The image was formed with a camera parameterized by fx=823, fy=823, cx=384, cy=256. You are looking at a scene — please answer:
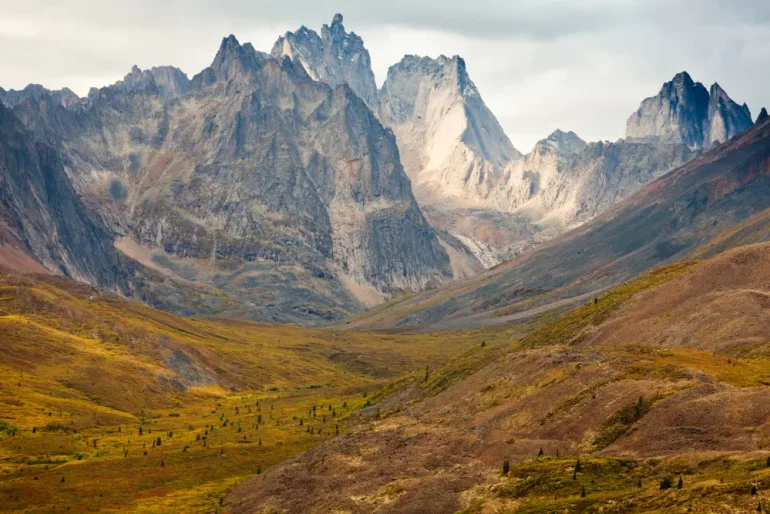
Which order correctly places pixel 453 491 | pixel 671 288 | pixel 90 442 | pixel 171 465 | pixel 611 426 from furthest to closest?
pixel 671 288
pixel 90 442
pixel 171 465
pixel 611 426
pixel 453 491

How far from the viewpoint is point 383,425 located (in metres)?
130

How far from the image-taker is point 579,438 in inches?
3661

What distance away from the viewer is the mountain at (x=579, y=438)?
7081 cm

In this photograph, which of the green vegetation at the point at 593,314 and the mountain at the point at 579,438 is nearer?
the mountain at the point at 579,438

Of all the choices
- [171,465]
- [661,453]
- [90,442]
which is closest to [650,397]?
[661,453]

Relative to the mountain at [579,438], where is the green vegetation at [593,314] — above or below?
Result: above

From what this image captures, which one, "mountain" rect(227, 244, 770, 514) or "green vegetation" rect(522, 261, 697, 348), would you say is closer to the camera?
"mountain" rect(227, 244, 770, 514)

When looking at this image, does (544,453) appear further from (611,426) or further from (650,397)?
(650,397)

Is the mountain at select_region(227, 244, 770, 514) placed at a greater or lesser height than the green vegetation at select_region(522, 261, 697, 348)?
lesser

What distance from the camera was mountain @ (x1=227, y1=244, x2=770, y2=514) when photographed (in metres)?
70.8

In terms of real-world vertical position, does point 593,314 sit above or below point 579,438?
above

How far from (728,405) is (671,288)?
288 ft

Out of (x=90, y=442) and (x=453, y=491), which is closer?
(x=453, y=491)

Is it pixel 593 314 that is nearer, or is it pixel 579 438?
pixel 579 438
